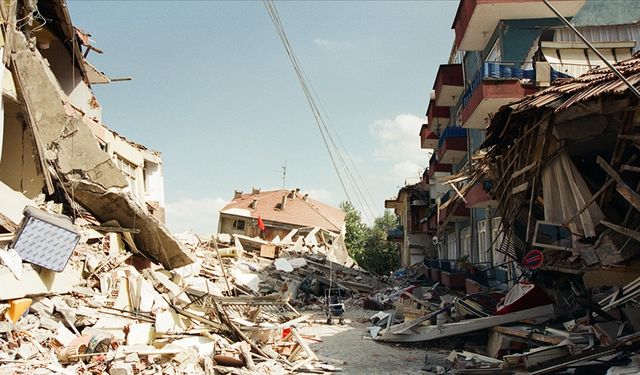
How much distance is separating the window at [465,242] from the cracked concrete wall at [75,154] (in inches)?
490

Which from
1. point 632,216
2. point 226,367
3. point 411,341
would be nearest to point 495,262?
point 411,341

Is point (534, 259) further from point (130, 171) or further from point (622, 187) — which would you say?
point (130, 171)

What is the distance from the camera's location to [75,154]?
1238 cm

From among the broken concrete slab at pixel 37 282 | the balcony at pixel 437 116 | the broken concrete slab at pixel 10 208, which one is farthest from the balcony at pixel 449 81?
the broken concrete slab at pixel 10 208

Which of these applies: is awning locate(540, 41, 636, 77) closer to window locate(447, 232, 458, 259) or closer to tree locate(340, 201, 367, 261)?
window locate(447, 232, 458, 259)

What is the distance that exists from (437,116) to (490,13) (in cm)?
931

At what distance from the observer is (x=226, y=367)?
28.5 ft

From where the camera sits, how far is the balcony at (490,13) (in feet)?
48.3

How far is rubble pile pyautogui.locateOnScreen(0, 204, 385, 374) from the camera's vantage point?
729cm

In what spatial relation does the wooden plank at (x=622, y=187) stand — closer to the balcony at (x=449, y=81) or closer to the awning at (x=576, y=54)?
the awning at (x=576, y=54)

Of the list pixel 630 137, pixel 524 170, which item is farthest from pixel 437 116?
pixel 630 137

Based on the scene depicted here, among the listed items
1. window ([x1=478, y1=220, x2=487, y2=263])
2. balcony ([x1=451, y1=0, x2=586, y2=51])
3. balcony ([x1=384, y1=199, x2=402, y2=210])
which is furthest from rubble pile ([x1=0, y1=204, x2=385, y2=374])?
balcony ([x1=384, y1=199, x2=402, y2=210])

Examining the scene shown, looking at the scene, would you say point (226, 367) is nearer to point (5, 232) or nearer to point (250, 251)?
point (5, 232)

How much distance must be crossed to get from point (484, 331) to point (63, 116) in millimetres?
10707
